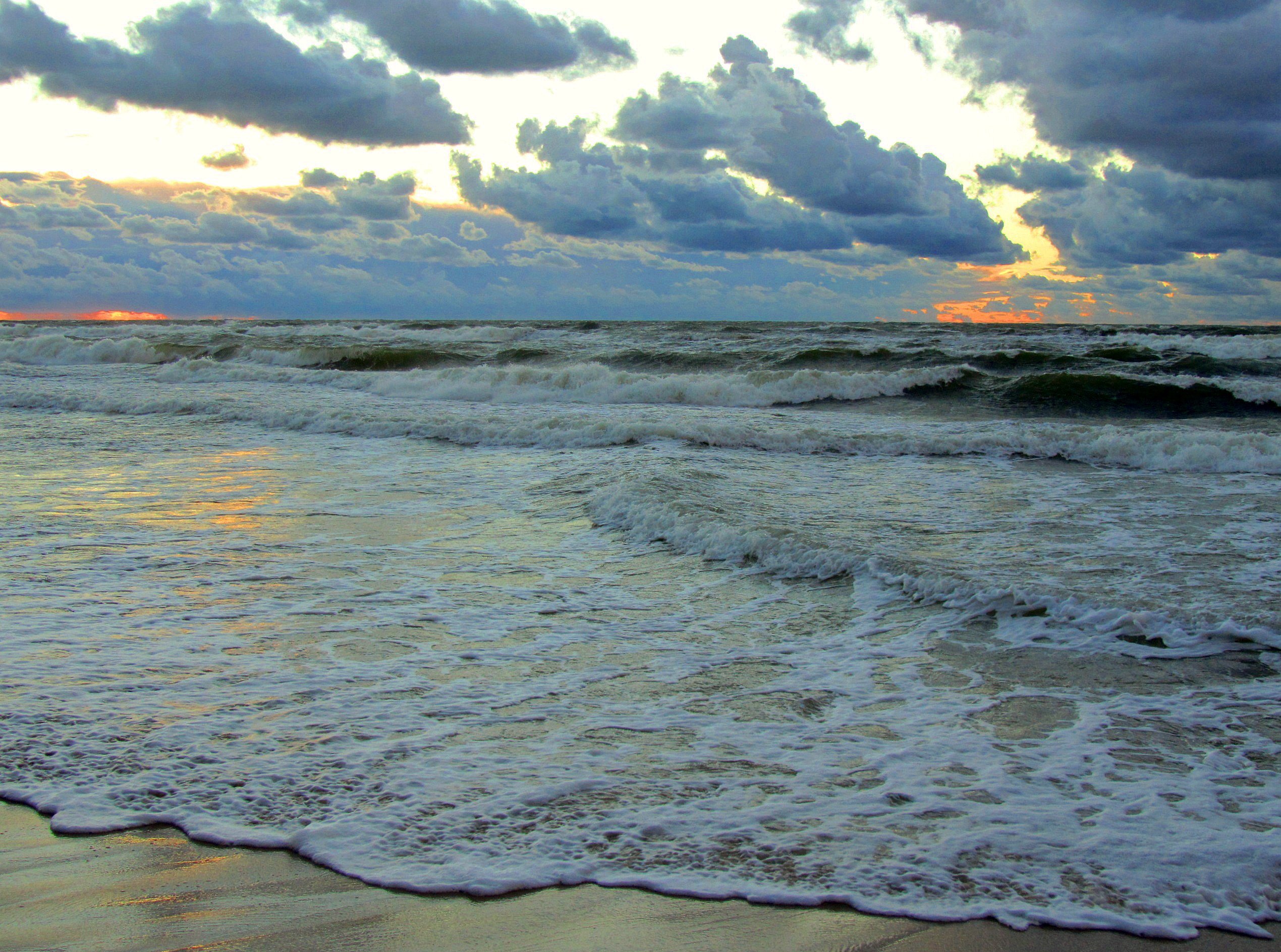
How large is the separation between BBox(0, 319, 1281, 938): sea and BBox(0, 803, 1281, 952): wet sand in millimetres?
67

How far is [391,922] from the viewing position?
94.0 inches

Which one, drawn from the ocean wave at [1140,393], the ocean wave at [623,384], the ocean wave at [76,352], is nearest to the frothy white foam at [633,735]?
the ocean wave at [623,384]

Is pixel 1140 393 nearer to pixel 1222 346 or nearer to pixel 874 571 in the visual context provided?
pixel 1222 346

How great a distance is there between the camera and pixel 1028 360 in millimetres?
22422

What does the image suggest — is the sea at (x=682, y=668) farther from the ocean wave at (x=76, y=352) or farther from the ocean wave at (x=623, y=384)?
the ocean wave at (x=76, y=352)

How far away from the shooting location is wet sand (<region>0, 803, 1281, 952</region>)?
2.30 meters

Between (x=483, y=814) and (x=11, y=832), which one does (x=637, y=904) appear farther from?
(x=11, y=832)

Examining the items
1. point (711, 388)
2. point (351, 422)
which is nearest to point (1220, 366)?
point (711, 388)

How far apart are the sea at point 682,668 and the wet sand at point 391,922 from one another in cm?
7

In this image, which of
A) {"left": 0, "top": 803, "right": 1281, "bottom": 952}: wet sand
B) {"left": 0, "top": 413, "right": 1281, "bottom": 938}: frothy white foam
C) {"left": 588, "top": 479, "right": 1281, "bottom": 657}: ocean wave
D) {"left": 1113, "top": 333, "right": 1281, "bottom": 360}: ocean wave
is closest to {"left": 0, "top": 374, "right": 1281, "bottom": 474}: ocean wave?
{"left": 588, "top": 479, "right": 1281, "bottom": 657}: ocean wave

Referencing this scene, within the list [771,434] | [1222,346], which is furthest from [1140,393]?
[1222,346]

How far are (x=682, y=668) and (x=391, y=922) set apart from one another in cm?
207

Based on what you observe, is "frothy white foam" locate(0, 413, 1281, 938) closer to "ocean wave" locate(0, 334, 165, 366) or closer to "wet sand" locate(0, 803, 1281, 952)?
"wet sand" locate(0, 803, 1281, 952)

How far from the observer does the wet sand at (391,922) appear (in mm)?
2297
